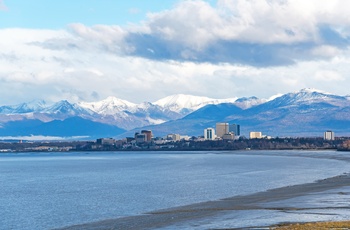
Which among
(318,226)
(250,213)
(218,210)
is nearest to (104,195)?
(218,210)

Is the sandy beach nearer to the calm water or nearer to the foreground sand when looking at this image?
the foreground sand

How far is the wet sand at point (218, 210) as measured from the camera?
44.2m

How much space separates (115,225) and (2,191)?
33.0 meters

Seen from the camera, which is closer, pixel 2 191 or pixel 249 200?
pixel 249 200

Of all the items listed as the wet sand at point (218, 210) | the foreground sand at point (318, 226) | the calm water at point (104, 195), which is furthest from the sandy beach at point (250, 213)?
the calm water at point (104, 195)

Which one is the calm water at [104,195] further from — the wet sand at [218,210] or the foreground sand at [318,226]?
the foreground sand at [318,226]

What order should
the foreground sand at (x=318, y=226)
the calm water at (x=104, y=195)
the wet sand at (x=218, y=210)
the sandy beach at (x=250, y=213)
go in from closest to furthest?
the foreground sand at (x=318, y=226)
the sandy beach at (x=250, y=213)
the wet sand at (x=218, y=210)
the calm water at (x=104, y=195)

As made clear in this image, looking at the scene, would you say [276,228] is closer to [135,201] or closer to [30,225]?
[30,225]

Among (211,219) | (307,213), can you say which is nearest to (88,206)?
(211,219)

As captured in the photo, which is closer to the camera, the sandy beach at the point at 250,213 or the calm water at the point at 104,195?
the sandy beach at the point at 250,213

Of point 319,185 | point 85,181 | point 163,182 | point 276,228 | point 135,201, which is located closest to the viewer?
point 276,228

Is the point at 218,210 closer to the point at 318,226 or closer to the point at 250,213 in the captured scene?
the point at 250,213

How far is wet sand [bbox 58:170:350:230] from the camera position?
44.2 metres

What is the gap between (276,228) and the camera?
38.8 meters
